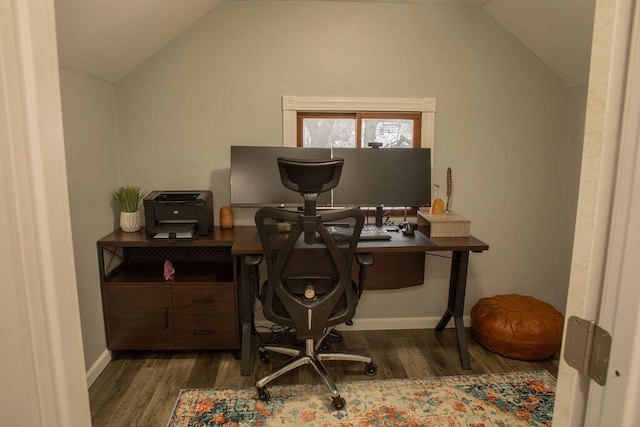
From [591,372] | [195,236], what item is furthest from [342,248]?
[591,372]

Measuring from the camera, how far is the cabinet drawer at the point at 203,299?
2537mm

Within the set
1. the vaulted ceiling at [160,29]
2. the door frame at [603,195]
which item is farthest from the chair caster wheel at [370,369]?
the vaulted ceiling at [160,29]

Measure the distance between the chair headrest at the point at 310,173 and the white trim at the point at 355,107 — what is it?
3.19ft

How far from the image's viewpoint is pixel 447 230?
2.55 meters

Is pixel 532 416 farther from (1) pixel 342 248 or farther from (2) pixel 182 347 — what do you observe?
(2) pixel 182 347

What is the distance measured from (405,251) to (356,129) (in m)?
1.03

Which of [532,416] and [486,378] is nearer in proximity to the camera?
[532,416]

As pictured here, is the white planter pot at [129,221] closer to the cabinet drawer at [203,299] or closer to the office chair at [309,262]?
the cabinet drawer at [203,299]

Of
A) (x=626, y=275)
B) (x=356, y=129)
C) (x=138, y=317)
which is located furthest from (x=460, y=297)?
(x=626, y=275)

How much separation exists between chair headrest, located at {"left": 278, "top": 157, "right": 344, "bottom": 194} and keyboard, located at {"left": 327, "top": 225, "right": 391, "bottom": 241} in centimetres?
28

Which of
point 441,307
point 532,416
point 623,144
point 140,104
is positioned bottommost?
point 532,416

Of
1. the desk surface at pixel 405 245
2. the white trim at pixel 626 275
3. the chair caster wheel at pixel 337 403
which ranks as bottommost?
the chair caster wheel at pixel 337 403

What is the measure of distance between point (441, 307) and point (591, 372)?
2591mm

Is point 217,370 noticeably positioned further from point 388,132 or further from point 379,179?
point 388,132
